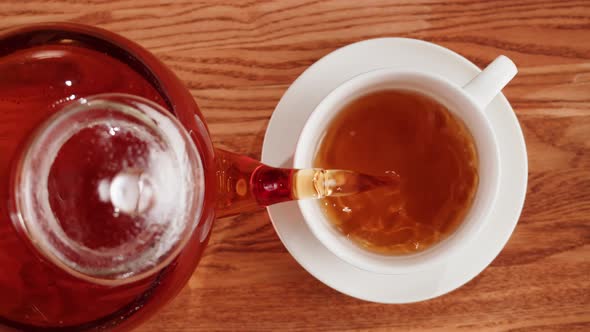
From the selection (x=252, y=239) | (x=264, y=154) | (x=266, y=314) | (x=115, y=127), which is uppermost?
(x=115, y=127)

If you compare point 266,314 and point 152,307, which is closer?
point 152,307

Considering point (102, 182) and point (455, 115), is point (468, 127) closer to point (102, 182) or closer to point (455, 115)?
point (455, 115)

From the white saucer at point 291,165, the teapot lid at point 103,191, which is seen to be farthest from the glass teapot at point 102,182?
the white saucer at point 291,165

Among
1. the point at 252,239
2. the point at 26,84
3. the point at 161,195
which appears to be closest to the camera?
the point at 161,195

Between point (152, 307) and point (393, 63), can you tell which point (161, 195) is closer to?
point (152, 307)

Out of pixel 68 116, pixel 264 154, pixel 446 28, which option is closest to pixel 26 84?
pixel 68 116

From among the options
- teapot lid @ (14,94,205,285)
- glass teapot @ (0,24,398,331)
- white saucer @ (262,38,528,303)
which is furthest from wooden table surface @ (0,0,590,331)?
teapot lid @ (14,94,205,285)

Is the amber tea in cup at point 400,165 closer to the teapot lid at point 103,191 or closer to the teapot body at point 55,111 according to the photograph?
the teapot body at point 55,111
